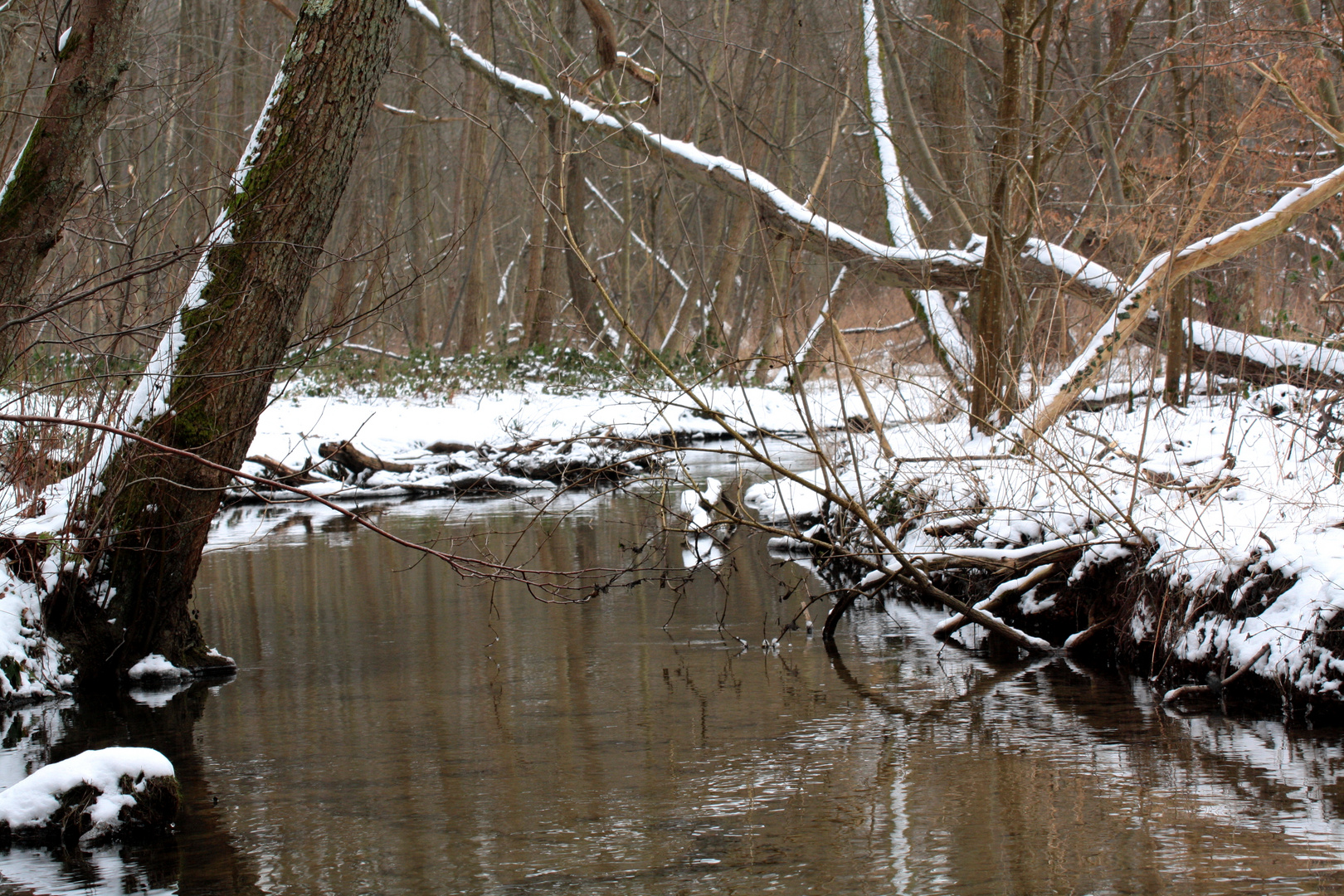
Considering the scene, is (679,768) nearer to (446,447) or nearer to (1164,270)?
(1164,270)

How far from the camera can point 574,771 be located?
14.5ft

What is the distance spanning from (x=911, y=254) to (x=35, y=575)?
7818 millimetres

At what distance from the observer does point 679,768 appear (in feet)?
14.5

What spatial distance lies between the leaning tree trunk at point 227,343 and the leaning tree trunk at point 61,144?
0.78 meters

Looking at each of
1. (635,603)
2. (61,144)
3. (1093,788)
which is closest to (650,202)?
(635,603)

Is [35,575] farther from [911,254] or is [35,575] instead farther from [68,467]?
[911,254]

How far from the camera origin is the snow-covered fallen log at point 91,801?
12.8 feet

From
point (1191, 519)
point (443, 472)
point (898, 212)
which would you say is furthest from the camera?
point (443, 472)

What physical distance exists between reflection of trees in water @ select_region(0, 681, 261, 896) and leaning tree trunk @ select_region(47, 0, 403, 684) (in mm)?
482

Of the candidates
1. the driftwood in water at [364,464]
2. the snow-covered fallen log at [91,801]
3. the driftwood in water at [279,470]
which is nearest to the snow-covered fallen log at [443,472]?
the driftwood in water at [364,464]

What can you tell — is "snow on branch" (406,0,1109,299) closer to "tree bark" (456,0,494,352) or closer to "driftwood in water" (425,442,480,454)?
"driftwood in water" (425,442,480,454)

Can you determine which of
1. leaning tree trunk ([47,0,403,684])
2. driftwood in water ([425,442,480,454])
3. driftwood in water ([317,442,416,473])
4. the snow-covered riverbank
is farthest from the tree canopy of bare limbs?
driftwood in water ([425,442,480,454])

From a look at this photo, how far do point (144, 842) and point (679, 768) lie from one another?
184 cm

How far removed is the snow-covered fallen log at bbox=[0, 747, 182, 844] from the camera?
3904mm
